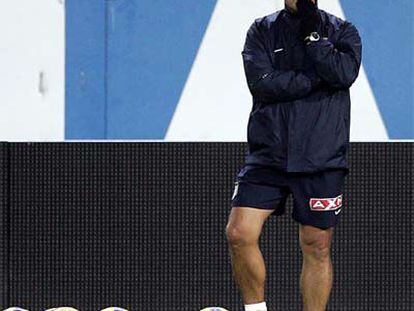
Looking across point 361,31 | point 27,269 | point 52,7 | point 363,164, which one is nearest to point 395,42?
point 361,31

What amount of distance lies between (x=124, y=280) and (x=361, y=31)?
2048 millimetres

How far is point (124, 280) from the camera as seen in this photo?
6715 mm

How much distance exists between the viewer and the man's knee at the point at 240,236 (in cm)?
512

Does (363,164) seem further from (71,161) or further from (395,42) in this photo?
(71,161)

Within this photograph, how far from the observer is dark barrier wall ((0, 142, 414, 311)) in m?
6.60

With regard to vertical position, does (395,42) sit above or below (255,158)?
above

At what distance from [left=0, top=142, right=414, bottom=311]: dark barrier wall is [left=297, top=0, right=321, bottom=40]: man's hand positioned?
5.22 ft

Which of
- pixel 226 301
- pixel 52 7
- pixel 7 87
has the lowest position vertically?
pixel 226 301

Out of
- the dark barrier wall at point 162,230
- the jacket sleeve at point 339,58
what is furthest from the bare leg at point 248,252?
the dark barrier wall at point 162,230

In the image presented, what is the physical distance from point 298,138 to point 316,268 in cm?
60

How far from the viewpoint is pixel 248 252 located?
5.13 meters

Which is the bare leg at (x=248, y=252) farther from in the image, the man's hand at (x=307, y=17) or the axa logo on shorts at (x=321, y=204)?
the man's hand at (x=307, y=17)

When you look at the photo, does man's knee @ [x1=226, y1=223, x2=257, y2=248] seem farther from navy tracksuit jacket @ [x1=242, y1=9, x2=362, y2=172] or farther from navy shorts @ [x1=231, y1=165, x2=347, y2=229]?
navy tracksuit jacket @ [x1=242, y1=9, x2=362, y2=172]

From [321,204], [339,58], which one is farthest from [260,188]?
[339,58]
